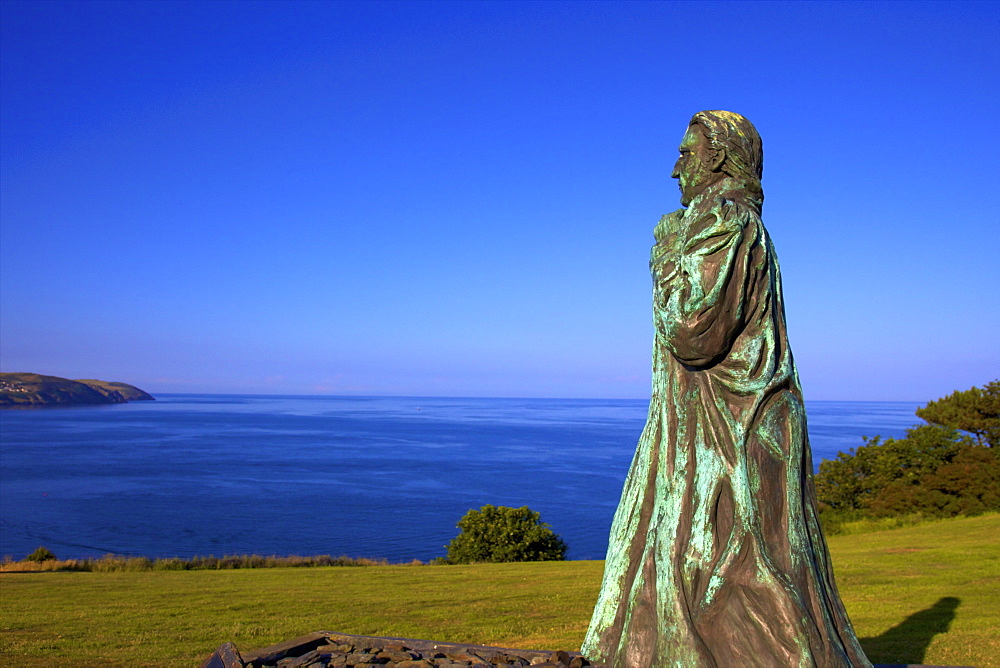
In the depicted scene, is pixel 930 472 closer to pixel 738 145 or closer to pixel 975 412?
pixel 975 412

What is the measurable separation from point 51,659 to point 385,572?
12027mm

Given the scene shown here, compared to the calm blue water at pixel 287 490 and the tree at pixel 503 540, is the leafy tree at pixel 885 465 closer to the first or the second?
the tree at pixel 503 540

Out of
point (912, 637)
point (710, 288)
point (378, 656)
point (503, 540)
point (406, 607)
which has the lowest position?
point (503, 540)

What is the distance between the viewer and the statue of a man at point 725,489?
3584 mm

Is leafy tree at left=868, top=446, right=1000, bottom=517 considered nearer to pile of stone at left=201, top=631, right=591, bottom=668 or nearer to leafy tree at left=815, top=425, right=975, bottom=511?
leafy tree at left=815, top=425, right=975, bottom=511

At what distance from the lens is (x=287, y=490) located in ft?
234

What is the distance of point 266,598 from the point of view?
1455cm

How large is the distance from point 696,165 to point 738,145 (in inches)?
9.3

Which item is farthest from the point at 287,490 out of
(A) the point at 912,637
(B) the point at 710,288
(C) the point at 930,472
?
(B) the point at 710,288

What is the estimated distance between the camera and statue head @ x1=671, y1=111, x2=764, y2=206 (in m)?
3.99

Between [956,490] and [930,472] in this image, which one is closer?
[956,490]

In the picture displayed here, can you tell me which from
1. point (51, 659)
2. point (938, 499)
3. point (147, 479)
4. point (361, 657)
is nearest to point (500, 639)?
point (361, 657)

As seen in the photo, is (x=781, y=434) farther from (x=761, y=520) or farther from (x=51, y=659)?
(x=51, y=659)

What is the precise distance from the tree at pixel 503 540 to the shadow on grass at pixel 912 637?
14.0 meters
